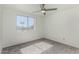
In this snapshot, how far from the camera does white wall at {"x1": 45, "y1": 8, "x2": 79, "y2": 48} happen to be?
253 cm

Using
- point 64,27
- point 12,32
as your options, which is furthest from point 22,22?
point 64,27

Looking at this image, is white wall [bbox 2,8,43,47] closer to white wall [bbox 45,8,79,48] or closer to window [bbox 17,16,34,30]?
window [bbox 17,16,34,30]

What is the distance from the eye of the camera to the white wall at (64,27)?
253 cm

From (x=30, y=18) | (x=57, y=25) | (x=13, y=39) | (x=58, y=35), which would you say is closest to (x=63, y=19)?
(x=57, y=25)

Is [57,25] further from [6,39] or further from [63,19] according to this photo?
[6,39]

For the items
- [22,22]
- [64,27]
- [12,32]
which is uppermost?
[22,22]

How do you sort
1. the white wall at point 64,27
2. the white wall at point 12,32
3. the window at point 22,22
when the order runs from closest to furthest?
the white wall at point 12,32 < the white wall at point 64,27 < the window at point 22,22

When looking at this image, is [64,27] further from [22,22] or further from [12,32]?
[12,32]

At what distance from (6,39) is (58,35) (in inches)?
94.4

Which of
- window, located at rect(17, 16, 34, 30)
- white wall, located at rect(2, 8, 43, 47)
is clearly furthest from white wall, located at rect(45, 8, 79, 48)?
window, located at rect(17, 16, 34, 30)

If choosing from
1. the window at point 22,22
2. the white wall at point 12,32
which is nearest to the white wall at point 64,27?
the white wall at point 12,32

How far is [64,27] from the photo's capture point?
2.92 metres

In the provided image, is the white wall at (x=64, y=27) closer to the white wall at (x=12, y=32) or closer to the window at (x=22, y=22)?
the white wall at (x=12, y=32)

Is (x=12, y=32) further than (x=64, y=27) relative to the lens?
No
